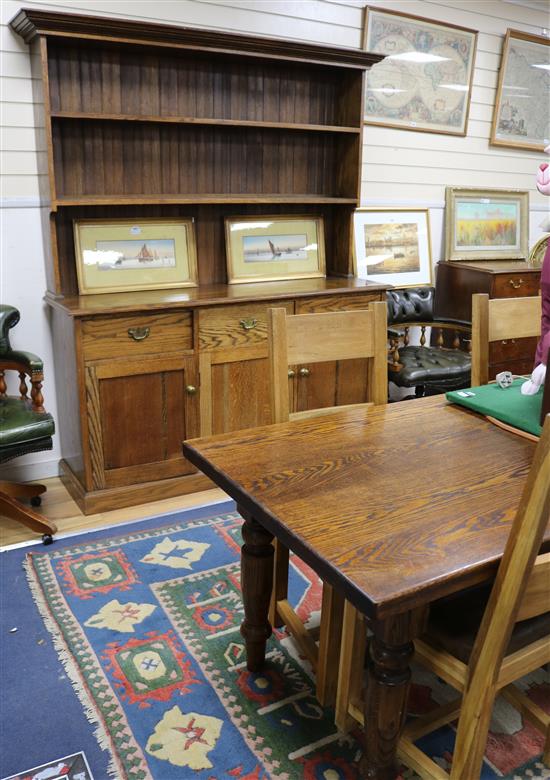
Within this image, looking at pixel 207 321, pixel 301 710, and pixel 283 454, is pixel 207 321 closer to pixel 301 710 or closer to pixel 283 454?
pixel 283 454

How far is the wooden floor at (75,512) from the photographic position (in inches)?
109

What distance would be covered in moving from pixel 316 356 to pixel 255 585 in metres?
0.69

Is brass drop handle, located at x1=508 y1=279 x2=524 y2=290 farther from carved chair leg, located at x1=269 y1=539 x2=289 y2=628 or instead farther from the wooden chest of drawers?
carved chair leg, located at x1=269 y1=539 x2=289 y2=628

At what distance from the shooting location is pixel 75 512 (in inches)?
115

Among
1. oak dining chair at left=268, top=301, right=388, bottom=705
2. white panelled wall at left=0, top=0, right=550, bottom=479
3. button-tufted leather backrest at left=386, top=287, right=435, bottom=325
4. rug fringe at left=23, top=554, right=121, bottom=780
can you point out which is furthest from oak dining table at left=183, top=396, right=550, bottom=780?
button-tufted leather backrest at left=386, top=287, right=435, bottom=325

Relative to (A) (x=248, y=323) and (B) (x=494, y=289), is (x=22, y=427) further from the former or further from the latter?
(B) (x=494, y=289)

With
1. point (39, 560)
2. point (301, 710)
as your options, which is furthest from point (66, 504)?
point (301, 710)

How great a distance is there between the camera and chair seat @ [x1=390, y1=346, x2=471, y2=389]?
3.46 meters

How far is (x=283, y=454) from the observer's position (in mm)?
1625

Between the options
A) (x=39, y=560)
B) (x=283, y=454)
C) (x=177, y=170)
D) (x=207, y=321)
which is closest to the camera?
(x=283, y=454)

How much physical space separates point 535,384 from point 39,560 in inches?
74.5

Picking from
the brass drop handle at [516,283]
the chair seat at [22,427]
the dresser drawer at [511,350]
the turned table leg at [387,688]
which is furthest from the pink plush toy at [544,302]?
the brass drop handle at [516,283]

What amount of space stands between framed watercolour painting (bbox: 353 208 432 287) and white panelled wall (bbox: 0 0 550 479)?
108 mm

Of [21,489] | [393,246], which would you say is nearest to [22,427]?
Answer: [21,489]
